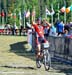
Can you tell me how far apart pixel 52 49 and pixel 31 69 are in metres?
6.11

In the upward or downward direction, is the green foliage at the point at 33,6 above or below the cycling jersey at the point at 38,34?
below

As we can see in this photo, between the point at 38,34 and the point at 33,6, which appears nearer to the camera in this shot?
the point at 38,34

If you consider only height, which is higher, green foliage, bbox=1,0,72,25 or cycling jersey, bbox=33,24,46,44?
cycling jersey, bbox=33,24,46,44

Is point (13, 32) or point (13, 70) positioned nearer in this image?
point (13, 70)

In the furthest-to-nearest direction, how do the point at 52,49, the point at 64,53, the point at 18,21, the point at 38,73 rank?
1. the point at 18,21
2. the point at 52,49
3. the point at 64,53
4. the point at 38,73

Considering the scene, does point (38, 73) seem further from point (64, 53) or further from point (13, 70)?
point (64, 53)

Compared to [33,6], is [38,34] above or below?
above

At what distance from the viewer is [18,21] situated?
3632 inches

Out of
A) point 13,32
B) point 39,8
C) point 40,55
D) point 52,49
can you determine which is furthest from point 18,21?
point 40,55

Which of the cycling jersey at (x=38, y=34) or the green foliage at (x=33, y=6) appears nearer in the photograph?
the cycling jersey at (x=38, y=34)

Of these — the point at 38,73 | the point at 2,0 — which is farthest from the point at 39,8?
the point at 38,73

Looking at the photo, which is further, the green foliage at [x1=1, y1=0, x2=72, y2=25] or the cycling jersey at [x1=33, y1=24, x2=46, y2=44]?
the green foliage at [x1=1, y1=0, x2=72, y2=25]

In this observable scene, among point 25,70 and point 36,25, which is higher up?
point 36,25

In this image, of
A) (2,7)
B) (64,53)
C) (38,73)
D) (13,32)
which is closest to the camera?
(38,73)
